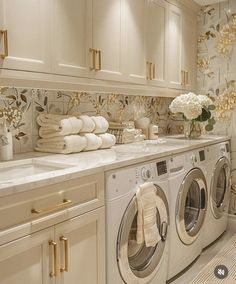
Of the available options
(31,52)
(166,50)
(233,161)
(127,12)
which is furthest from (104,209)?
(233,161)

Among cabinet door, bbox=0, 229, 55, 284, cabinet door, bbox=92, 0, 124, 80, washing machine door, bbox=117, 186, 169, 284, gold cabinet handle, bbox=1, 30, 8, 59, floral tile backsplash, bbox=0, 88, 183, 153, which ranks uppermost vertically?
cabinet door, bbox=92, 0, 124, 80

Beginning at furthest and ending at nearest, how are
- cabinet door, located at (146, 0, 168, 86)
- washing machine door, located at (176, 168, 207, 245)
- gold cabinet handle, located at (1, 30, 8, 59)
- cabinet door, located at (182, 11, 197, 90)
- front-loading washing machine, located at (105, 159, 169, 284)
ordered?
cabinet door, located at (182, 11, 197, 90), cabinet door, located at (146, 0, 168, 86), washing machine door, located at (176, 168, 207, 245), front-loading washing machine, located at (105, 159, 169, 284), gold cabinet handle, located at (1, 30, 8, 59)

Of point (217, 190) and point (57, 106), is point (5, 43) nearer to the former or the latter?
point (57, 106)

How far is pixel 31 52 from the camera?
1625 millimetres

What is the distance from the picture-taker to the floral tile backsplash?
6.48 feet

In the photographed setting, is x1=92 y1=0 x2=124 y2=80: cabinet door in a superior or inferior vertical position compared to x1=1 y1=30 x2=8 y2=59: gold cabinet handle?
superior

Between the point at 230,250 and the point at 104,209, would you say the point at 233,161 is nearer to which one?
the point at 230,250

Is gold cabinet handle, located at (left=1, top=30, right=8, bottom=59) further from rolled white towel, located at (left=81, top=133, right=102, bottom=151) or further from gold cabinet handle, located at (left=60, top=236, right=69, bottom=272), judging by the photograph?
gold cabinet handle, located at (left=60, top=236, right=69, bottom=272)

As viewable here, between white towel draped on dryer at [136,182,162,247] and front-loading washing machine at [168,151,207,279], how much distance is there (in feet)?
0.92

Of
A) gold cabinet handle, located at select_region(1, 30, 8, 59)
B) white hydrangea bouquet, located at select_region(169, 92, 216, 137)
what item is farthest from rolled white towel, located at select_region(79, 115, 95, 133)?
white hydrangea bouquet, located at select_region(169, 92, 216, 137)

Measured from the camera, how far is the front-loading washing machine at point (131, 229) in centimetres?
165

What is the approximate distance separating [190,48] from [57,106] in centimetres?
172

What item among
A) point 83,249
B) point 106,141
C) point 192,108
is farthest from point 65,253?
point 192,108

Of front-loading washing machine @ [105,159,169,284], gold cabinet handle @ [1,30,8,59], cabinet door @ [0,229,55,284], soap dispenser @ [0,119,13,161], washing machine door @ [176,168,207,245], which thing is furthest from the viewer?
washing machine door @ [176,168,207,245]
